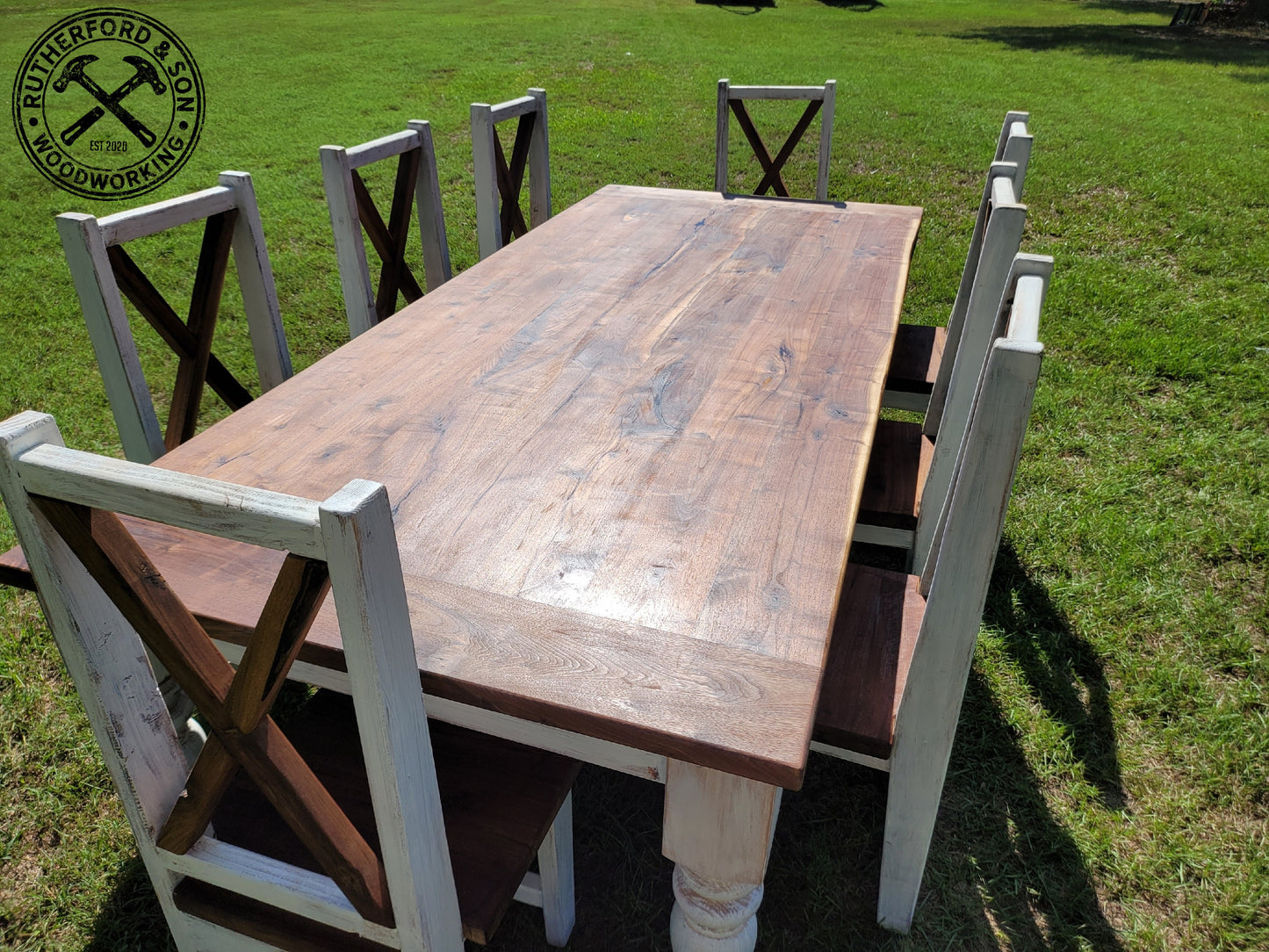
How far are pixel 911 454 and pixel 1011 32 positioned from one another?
13126 millimetres

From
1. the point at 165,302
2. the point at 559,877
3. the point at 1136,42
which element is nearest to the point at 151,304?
the point at 165,302

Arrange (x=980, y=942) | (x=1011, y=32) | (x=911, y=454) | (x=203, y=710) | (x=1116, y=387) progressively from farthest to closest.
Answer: (x=1011, y=32), (x=1116, y=387), (x=911, y=454), (x=980, y=942), (x=203, y=710)

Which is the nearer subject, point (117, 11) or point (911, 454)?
point (911, 454)

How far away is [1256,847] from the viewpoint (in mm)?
1826

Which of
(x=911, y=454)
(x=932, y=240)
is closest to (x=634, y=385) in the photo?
(x=911, y=454)

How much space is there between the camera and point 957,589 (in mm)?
1230

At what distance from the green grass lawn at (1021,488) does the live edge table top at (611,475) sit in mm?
919

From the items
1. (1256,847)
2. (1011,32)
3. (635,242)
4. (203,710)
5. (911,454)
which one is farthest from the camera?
(1011,32)

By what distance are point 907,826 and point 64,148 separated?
8574 mm

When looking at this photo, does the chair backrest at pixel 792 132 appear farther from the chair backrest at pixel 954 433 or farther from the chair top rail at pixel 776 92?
the chair backrest at pixel 954 433

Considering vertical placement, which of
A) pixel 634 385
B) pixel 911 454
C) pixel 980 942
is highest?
pixel 634 385

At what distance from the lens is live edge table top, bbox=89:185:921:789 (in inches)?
40.0

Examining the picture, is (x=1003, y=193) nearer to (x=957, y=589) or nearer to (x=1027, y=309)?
(x=1027, y=309)

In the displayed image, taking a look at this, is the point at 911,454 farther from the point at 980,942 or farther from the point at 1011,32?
the point at 1011,32
